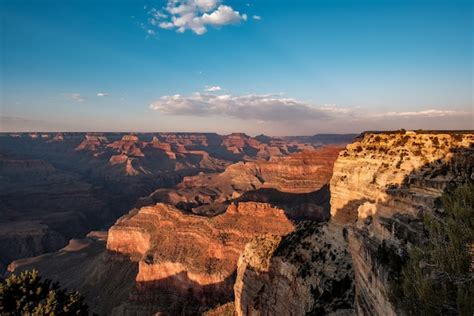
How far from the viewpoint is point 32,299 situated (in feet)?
86.0

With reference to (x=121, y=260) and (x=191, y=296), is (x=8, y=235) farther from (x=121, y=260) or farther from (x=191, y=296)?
(x=191, y=296)

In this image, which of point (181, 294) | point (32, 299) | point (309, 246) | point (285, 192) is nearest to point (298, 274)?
point (309, 246)

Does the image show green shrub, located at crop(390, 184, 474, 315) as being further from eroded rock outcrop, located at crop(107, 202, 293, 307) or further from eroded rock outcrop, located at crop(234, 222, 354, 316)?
eroded rock outcrop, located at crop(107, 202, 293, 307)

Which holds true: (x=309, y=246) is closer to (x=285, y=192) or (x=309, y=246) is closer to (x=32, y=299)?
(x=32, y=299)

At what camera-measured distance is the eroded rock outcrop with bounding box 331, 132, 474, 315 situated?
A: 1550cm

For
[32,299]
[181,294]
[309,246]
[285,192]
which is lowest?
[181,294]

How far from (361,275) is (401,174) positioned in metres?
7.68

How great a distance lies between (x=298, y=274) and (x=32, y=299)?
770 inches

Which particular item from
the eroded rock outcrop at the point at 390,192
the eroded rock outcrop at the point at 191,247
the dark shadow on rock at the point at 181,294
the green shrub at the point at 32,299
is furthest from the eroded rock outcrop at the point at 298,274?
the dark shadow on rock at the point at 181,294

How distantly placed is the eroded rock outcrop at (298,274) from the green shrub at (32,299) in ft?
46.9

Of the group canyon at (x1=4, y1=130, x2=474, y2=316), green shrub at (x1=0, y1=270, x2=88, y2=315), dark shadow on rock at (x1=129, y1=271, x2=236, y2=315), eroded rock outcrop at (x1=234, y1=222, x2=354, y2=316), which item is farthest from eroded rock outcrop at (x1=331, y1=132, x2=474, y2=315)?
dark shadow on rock at (x1=129, y1=271, x2=236, y2=315)

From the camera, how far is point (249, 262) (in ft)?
111

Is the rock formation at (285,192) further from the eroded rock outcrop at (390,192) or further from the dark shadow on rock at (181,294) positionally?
the eroded rock outcrop at (390,192)

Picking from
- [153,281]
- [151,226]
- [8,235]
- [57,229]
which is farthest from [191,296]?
[57,229]
